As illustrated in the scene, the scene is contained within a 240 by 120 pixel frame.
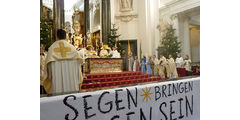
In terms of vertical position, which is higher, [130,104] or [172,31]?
[172,31]

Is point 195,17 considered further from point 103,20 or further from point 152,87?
point 152,87

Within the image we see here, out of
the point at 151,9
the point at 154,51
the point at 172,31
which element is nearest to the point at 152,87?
the point at 154,51

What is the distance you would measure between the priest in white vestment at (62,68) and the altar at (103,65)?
139 centimetres

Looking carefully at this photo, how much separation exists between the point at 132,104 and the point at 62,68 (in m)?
1.14

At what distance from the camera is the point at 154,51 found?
4.50 meters

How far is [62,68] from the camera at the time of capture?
2.07 metres

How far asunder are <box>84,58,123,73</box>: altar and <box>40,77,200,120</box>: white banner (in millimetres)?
1678

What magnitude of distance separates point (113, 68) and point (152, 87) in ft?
6.05

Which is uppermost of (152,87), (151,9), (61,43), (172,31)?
(151,9)

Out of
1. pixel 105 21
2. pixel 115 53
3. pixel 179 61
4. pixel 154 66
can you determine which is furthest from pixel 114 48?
pixel 179 61

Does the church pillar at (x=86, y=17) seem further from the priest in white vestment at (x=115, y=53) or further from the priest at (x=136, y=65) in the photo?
the priest at (x=136, y=65)

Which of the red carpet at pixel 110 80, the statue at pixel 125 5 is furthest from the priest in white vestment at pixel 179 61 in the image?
the statue at pixel 125 5

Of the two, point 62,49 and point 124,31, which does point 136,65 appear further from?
point 62,49

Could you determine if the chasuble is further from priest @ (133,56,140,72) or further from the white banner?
priest @ (133,56,140,72)
